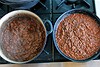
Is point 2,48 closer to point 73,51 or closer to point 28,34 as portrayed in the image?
point 28,34

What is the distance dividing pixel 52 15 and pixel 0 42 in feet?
0.77

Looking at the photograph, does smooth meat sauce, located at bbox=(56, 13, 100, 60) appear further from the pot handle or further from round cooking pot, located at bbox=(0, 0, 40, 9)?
round cooking pot, located at bbox=(0, 0, 40, 9)

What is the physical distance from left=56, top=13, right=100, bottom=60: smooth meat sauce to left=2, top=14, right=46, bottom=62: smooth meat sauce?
77mm

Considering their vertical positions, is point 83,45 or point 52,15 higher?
point 52,15

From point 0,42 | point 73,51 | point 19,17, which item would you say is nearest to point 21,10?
point 19,17

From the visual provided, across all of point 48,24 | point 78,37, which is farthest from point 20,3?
point 78,37

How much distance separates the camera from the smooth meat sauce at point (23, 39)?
29.3 inches

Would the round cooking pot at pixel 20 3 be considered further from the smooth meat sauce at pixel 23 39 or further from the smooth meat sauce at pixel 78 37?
the smooth meat sauce at pixel 78 37

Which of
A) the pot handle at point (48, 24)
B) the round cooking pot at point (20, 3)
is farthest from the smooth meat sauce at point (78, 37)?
the round cooking pot at point (20, 3)

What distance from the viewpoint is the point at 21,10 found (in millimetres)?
758

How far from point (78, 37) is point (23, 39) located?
0.69 feet

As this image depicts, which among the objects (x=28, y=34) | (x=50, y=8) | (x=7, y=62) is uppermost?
(x=50, y=8)

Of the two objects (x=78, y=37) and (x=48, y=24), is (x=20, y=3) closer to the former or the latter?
(x=48, y=24)

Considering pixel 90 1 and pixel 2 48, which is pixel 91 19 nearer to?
pixel 90 1
